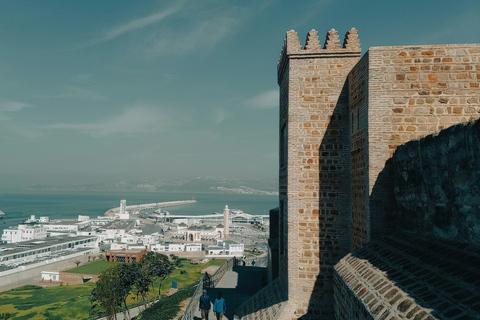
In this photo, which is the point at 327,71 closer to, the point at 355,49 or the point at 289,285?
the point at 355,49

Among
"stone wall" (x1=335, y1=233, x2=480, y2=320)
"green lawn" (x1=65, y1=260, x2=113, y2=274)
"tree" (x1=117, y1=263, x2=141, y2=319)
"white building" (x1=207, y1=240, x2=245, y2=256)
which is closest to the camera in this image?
"stone wall" (x1=335, y1=233, x2=480, y2=320)

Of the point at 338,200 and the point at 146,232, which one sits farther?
the point at 146,232

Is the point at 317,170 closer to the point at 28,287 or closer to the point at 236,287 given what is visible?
the point at 236,287

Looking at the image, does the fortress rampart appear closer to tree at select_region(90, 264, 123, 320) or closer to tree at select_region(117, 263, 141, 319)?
tree at select_region(90, 264, 123, 320)

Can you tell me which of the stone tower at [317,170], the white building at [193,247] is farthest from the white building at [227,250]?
the stone tower at [317,170]

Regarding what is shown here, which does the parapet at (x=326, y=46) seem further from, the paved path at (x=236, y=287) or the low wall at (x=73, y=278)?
the low wall at (x=73, y=278)

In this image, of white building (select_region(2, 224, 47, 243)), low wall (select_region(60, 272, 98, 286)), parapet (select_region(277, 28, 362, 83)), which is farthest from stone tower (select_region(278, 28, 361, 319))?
white building (select_region(2, 224, 47, 243))

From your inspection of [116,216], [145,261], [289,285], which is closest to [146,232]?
[116,216]
